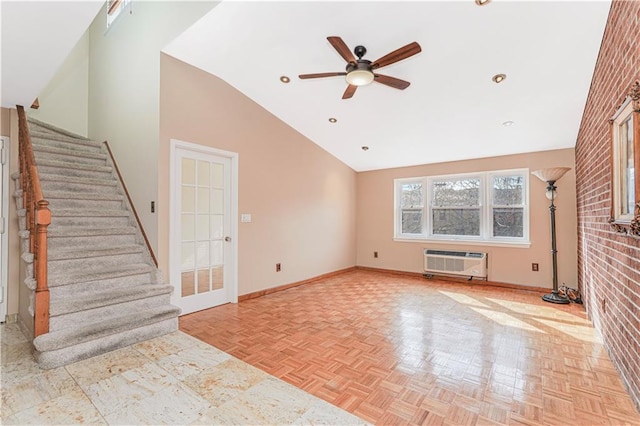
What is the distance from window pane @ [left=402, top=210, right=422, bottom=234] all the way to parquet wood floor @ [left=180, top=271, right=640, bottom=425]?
181 centimetres

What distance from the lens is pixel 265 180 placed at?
4578 millimetres

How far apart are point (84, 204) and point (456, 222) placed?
556 cm

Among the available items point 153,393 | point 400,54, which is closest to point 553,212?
point 400,54

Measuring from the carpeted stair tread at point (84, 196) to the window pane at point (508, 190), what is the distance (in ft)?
18.3

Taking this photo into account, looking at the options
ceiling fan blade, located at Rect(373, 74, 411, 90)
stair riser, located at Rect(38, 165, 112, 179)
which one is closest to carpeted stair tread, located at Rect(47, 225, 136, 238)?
stair riser, located at Rect(38, 165, 112, 179)

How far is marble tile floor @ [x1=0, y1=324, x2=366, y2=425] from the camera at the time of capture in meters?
1.78

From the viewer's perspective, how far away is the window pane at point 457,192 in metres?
5.43

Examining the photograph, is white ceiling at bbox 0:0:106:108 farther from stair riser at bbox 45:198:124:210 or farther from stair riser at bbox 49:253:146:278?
stair riser at bbox 49:253:146:278

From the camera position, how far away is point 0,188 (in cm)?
321

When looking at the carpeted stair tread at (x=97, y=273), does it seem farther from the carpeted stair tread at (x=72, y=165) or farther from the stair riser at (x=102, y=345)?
the carpeted stair tread at (x=72, y=165)

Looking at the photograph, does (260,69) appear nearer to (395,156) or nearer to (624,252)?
(395,156)

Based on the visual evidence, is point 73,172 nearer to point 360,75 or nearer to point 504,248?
point 360,75

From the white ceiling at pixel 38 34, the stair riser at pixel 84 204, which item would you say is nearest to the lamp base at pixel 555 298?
the white ceiling at pixel 38 34

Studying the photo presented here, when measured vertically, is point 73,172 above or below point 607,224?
above
